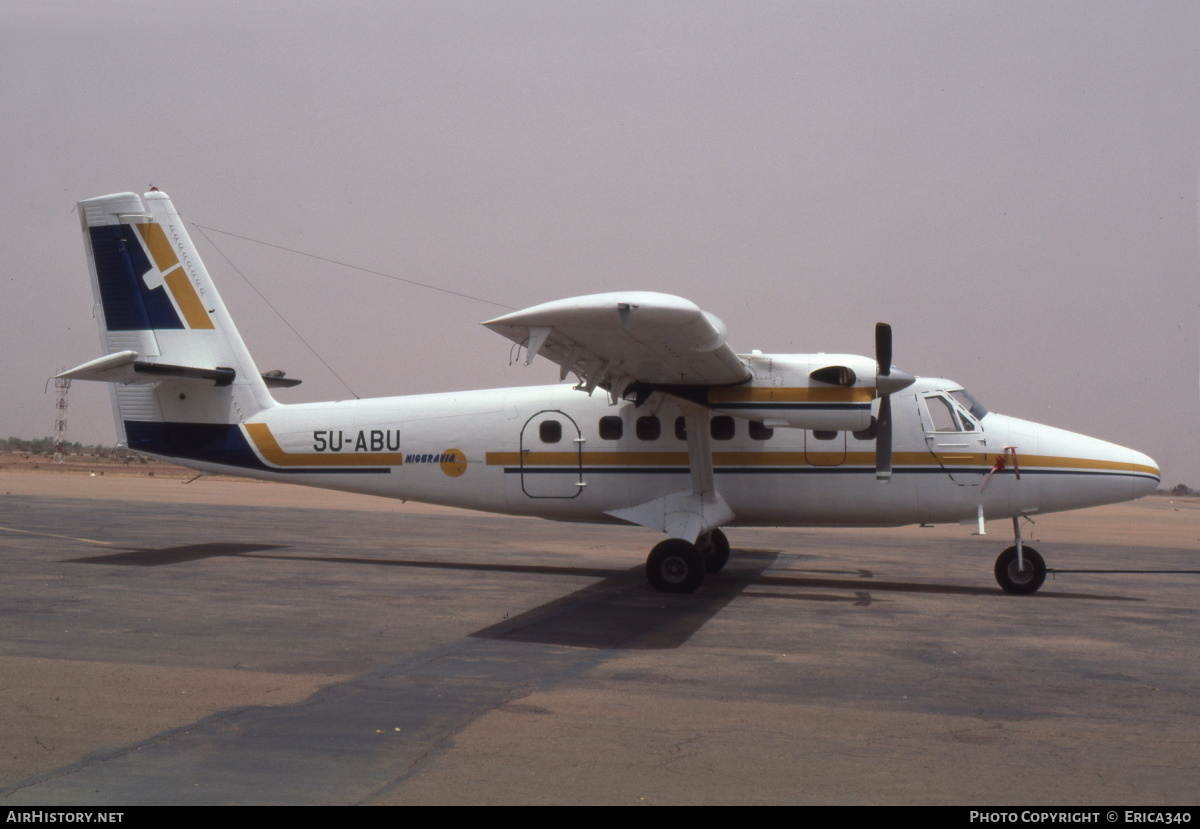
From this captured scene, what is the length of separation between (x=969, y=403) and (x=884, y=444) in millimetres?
2040

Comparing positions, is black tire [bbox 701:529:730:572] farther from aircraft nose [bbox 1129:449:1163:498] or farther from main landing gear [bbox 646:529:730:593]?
aircraft nose [bbox 1129:449:1163:498]

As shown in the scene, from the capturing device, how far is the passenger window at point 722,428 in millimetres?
14094

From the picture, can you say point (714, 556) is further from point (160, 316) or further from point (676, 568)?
point (160, 316)

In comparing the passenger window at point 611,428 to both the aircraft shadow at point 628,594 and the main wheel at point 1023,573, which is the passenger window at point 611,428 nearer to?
the aircraft shadow at point 628,594

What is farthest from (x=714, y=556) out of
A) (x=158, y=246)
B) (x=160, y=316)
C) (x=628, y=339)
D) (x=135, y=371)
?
(x=158, y=246)

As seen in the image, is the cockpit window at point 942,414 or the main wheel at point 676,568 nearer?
the main wheel at point 676,568

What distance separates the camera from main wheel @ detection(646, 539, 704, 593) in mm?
12867

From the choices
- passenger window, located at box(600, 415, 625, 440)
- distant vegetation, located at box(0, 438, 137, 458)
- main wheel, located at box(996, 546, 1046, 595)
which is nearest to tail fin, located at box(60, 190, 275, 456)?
passenger window, located at box(600, 415, 625, 440)

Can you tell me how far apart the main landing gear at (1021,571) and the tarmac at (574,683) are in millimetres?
269

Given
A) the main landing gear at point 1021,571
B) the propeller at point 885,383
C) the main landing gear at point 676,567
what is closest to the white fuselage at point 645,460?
the main landing gear at point 1021,571

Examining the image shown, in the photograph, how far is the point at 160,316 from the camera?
15.9 metres

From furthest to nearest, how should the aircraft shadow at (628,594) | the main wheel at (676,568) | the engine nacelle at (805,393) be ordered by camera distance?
the main wheel at (676,568), the engine nacelle at (805,393), the aircraft shadow at (628,594)

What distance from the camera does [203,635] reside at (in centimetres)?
937

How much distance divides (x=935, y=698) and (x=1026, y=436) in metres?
7.21
